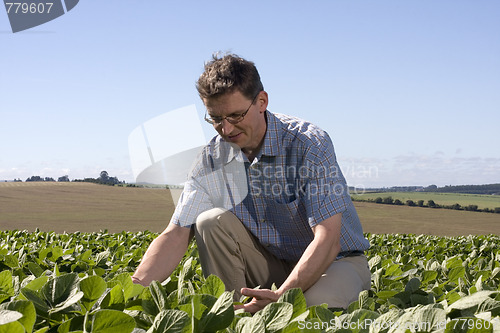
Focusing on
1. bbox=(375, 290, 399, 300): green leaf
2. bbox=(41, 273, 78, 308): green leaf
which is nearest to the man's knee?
bbox=(375, 290, 399, 300): green leaf

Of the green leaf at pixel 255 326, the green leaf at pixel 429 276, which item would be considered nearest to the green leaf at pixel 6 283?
the green leaf at pixel 255 326

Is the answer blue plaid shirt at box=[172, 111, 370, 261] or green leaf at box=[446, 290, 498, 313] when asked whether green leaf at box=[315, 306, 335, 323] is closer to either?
green leaf at box=[446, 290, 498, 313]

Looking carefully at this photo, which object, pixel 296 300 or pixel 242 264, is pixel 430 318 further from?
pixel 242 264

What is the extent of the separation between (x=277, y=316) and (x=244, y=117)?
2.06 m

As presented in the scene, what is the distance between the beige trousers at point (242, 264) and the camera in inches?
124

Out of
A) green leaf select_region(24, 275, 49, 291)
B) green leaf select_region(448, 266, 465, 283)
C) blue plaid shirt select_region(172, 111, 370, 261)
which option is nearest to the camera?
green leaf select_region(24, 275, 49, 291)

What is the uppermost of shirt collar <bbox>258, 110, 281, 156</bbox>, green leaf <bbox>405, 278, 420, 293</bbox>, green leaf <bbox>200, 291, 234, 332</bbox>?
shirt collar <bbox>258, 110, 281, 156</bbox>

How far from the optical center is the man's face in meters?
3.29

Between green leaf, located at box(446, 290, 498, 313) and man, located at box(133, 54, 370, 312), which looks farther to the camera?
man, located at box(133, 54, 370, 312)

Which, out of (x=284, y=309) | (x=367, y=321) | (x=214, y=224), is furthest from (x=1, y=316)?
(x=214, y=224)

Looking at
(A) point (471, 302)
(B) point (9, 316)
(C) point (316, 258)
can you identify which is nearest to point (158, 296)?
(B) point (9, 316)

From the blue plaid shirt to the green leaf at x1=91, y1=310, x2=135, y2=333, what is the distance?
2108 mm

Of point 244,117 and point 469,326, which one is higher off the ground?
point 244,117

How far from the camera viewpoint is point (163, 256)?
310cm
